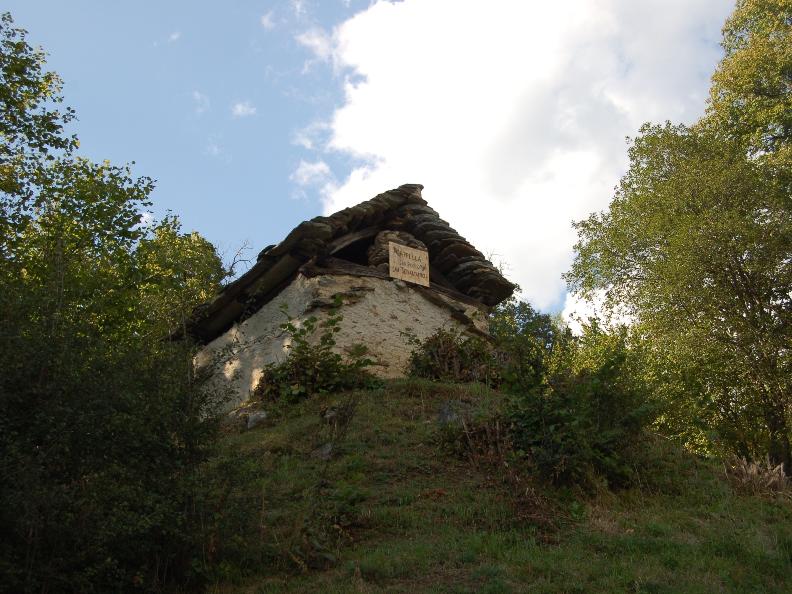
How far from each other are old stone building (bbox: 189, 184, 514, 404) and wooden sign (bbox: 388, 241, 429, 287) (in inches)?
0.9

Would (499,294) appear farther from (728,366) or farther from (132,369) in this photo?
(132,369)

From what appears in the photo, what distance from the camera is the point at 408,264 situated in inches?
570

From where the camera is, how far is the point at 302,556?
5551 millimetres

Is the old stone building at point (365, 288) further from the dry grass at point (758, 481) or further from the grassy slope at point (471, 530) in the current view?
the dry grass at point (758, 481)

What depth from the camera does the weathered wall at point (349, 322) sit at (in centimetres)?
1259

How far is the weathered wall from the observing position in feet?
41.3

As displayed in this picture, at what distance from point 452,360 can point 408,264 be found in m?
2.93

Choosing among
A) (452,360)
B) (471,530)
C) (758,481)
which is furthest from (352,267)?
(471,530)

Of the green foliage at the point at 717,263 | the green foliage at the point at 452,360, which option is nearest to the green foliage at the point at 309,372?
the green foliage at the point at 452,360

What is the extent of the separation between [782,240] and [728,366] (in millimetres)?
2461

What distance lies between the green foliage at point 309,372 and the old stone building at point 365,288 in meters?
0.58

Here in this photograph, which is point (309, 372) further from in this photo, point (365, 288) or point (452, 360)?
point (365, 288)

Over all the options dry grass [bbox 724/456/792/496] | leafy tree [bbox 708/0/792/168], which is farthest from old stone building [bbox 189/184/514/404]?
leafy tree [bbox 708/0/792/168]

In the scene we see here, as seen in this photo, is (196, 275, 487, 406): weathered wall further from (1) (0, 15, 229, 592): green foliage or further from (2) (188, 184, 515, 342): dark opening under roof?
(1) (0, 15, 229, 592): green foliage
